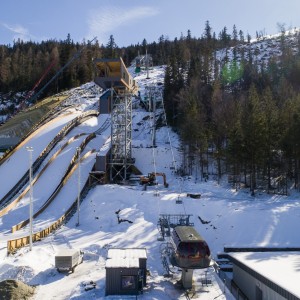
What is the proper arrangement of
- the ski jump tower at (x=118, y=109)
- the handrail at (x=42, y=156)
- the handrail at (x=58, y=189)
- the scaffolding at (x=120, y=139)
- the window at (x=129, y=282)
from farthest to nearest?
the scaffolding at (x=120, y=139)
the ski jump tower at (x=118, y=109)
the handrail at (x=42, y=156)
the handrail at (x=58, y=189)
the window at (x=129, y=282)

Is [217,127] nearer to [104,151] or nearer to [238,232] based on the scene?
[104,151]

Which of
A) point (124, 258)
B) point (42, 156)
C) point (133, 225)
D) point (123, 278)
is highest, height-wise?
point (42, 156)

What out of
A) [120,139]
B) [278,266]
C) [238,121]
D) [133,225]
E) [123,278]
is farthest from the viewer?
[120,139]

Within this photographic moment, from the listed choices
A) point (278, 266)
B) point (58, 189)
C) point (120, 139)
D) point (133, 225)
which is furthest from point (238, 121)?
point (278, 266)

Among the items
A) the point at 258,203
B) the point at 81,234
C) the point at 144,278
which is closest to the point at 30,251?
the point at 81,234

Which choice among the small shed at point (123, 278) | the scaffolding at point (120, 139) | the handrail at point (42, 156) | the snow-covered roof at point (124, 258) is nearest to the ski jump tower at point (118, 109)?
the scaffolding at point (120, 139)

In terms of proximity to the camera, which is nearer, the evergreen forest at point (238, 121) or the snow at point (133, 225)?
the snow at point (133, 225)

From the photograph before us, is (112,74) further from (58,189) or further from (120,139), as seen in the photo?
(58,189)

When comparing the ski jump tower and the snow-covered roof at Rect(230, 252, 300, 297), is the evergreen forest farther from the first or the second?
the snow-covered roof at Rect(230, 252, 300, 297)

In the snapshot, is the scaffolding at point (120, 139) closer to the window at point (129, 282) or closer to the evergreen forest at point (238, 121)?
the evergreen forest at point (238, 121)
